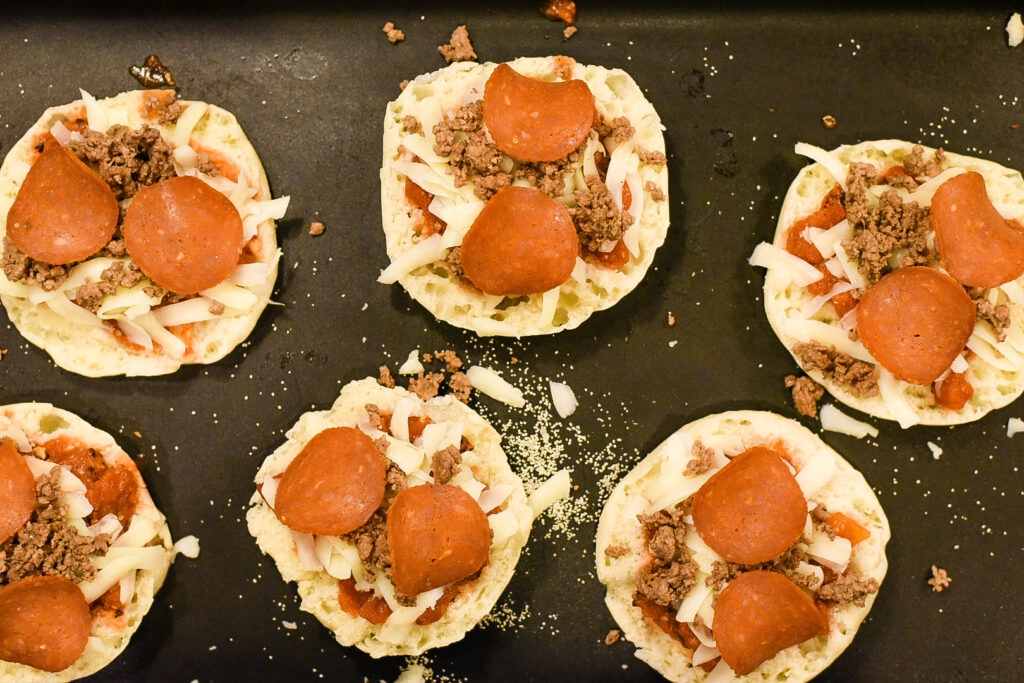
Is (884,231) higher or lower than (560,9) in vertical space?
lower

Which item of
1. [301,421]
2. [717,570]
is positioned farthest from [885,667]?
[301,421]

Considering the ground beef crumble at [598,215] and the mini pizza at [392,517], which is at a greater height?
the ground beef crumble at [598,215]

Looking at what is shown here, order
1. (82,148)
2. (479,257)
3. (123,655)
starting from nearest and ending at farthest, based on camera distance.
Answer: (479,257)
(82,148)
(123,655)

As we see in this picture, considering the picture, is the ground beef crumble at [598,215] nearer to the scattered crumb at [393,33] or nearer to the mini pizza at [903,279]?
the mini pizza at [903,279]

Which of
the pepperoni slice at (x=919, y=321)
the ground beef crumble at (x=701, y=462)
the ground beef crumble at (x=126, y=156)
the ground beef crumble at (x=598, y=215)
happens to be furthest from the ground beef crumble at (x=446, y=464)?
the pepperoni slice at (x=919, y=321)

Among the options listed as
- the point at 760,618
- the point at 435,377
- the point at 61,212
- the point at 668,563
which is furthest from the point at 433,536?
the point at 61,212

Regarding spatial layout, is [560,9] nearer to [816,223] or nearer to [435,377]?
[816,223]

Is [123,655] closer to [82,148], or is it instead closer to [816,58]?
[82,148]
